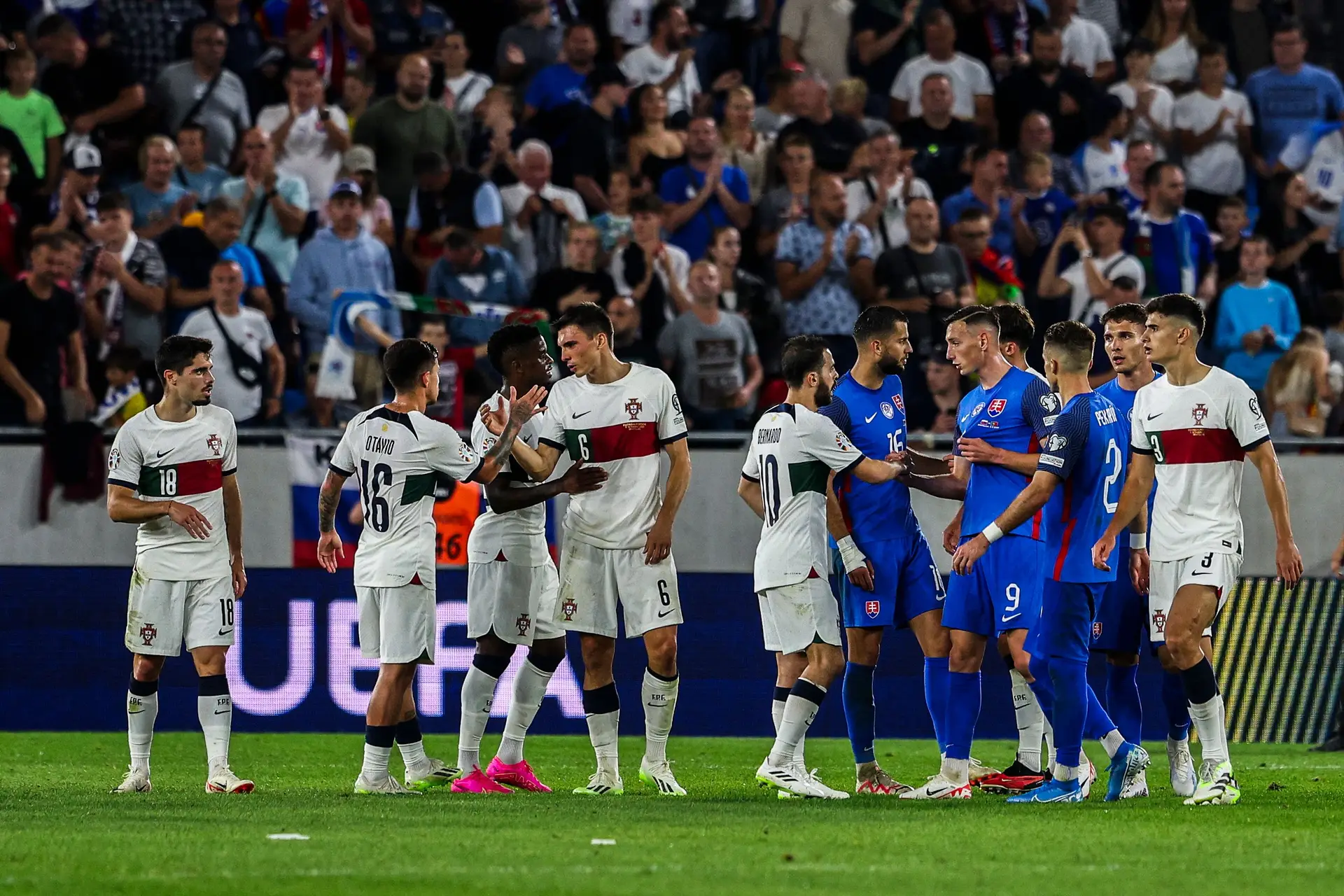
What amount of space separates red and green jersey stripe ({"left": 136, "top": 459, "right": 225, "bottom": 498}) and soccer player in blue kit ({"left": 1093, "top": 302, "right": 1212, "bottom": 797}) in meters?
5.09

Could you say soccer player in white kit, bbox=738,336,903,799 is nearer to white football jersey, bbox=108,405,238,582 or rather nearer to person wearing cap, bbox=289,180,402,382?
white football jersey, bbox=108,405,238,582

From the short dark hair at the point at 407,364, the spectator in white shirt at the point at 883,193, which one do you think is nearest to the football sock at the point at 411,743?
the short dark hair at the point at 407,364

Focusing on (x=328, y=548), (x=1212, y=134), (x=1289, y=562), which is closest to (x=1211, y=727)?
(x=1289, y=562)

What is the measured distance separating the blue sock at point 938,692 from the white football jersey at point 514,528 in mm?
2302

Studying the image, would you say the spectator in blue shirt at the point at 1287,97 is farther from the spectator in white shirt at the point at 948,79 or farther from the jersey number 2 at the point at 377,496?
the jersey number 2 at the point at 377,496

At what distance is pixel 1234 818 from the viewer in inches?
378

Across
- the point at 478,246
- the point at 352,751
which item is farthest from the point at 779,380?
the point at 352,751

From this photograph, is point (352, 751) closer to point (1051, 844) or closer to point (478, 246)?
point (478, 246)

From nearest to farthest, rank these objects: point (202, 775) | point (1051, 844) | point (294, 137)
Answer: point (1051, 844) → point (202, 775) → point (294, 137)

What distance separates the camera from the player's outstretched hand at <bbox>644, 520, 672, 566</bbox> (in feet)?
35.2

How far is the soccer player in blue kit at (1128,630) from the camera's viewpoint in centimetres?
1071

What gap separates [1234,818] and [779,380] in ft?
25.9

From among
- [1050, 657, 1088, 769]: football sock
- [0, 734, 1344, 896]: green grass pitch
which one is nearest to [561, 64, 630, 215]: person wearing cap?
[0, 734, 1344, 896]: green grass pitch

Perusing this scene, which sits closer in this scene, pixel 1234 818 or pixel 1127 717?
pixel 1234 818
